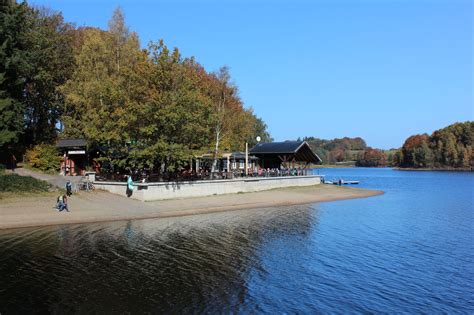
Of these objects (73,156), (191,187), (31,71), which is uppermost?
(31,71)

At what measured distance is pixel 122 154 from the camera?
136 ft

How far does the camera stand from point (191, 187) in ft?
132

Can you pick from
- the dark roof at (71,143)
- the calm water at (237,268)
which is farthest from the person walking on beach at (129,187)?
the dark roof at (71,143)

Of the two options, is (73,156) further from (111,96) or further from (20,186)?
(20,186)

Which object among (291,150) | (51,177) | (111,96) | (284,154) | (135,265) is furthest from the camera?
(284,154)

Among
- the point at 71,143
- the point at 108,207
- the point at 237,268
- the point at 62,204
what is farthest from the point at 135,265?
the point at 71,143

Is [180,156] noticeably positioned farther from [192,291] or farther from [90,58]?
[192,291]

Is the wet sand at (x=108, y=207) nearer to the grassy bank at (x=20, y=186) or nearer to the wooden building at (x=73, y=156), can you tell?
the grassy bank at (x=20, y=186)

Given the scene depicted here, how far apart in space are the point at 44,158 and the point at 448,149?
551ft

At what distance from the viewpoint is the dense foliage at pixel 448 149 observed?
176m

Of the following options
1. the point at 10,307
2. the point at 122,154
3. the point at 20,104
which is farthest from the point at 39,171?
the point at 10,307

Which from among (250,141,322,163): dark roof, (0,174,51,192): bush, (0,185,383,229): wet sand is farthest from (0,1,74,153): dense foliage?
(250,141,322,163): dark roof

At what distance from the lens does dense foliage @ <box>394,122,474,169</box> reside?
175875 mm

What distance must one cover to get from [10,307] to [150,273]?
16.5ft
